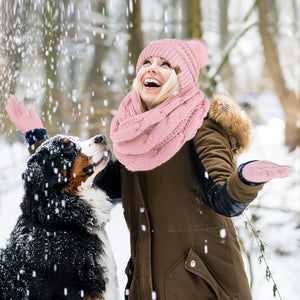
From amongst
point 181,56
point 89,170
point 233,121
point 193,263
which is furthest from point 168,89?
point 193,263

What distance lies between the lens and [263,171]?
4.61 feet

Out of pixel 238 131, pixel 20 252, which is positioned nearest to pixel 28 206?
pixel 20 252

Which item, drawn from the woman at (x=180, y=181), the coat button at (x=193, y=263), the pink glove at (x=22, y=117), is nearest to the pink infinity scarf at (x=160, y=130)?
the woman at (x=180, y=181)

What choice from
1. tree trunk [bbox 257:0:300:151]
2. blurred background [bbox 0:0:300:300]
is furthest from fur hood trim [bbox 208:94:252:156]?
tree trunk [bbox 257:0:300:151]

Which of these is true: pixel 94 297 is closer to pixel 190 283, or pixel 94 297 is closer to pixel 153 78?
pixel 190 283

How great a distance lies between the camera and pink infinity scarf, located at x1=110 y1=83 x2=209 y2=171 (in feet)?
6.02

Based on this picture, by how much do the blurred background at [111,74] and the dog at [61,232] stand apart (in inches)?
34.2

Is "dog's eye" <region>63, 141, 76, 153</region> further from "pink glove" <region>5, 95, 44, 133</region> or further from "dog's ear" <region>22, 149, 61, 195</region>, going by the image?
"pink glove" <region>5, 95, 44, 133</region>

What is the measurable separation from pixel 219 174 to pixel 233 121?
361mm

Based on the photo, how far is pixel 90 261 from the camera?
85.1 inches

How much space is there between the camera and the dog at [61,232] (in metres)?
2.02

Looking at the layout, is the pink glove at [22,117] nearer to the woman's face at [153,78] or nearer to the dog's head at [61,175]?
the dog's head at [61,175]

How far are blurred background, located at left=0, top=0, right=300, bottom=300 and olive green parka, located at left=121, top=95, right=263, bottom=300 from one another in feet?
3.80

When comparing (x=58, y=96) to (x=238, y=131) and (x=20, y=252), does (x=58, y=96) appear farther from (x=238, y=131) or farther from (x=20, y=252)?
(x=238, y=131)
